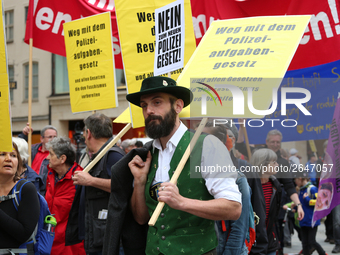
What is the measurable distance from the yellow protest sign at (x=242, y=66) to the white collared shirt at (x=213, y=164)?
245mm

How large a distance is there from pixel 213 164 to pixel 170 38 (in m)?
1.69

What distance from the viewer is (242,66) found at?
9.73ft

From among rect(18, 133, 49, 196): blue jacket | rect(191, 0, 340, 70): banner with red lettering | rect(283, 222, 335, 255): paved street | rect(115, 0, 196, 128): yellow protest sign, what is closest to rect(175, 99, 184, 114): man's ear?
rect(115, 0, 196, 128): yellow protest sign

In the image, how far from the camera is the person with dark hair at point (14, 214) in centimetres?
348

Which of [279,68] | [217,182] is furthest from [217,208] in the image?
[279,68]

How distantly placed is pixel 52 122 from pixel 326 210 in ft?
65.2

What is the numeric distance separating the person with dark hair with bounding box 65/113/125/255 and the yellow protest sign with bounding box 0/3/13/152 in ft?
2.64

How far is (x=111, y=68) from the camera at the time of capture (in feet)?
18.4

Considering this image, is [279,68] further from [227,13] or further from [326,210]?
[227,13]

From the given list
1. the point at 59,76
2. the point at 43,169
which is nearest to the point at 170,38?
the point at 43,169

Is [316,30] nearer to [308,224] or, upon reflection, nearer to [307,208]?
[308,224]

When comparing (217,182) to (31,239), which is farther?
(31,239)

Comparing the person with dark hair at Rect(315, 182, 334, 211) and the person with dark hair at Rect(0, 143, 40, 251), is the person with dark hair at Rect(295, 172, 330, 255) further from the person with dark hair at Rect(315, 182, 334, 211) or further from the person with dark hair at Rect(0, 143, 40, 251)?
the person with dark hair at Rect(0, 143, 40, 251)

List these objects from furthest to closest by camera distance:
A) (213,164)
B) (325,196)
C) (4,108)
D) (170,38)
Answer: (325,196)
(170,38)
(4,108)
(213,164)
